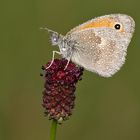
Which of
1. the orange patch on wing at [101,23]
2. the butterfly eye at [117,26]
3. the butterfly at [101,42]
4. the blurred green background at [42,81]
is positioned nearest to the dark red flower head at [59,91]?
the butterfly at [101,42]

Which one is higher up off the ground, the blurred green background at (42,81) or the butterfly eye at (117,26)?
the butterfly eye at (117,26)

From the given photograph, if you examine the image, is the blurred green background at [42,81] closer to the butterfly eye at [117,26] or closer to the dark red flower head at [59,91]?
the butterfly eye at [117,26]

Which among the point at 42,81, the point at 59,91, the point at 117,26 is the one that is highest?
the point at 117,26

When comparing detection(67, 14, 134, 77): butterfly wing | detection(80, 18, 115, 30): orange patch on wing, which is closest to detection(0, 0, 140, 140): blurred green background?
detection(67, 14, 134, 77): butterfly wing

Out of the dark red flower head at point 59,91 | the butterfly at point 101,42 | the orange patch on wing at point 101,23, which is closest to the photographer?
the dark red flower head at point 59,91

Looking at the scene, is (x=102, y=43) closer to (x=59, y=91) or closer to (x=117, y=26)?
(x=117, y=26)

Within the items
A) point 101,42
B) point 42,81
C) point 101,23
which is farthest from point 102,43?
point 42,81
